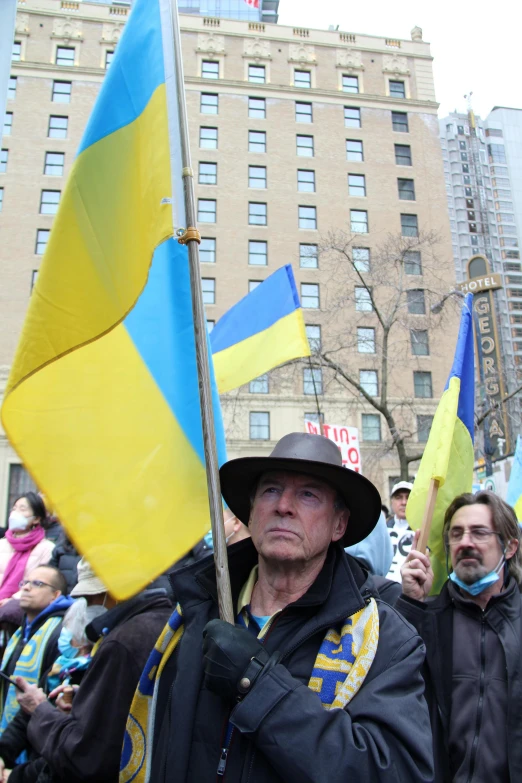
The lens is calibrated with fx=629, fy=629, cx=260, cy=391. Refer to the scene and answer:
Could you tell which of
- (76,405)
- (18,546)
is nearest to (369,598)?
(76,405)

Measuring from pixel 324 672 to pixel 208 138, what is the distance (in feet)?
117

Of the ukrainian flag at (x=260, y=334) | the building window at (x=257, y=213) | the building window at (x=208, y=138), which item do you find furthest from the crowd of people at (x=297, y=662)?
the building window at (x=208, y=138)

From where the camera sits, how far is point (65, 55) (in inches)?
1403

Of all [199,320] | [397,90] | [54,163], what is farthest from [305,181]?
[199,320]

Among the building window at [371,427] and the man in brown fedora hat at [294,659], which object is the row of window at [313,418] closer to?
the building window at [371,427]

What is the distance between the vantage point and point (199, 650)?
1977mm

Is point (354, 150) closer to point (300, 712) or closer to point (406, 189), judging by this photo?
point (406, 189)

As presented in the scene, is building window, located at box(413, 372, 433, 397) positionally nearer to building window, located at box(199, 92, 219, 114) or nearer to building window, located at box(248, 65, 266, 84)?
building window, located at box(199, 92, 219, 114)

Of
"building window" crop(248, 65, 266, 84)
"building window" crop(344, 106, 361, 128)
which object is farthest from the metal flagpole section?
"building window" crop(248, 65, 266, 84)

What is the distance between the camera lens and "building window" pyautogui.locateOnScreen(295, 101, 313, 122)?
3606 centimetres

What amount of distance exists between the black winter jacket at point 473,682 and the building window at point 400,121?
3845 cm

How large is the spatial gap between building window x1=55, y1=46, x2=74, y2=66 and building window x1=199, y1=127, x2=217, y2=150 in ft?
28.8

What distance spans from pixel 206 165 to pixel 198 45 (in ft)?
27.9

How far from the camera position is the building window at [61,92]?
34237 millimetres
